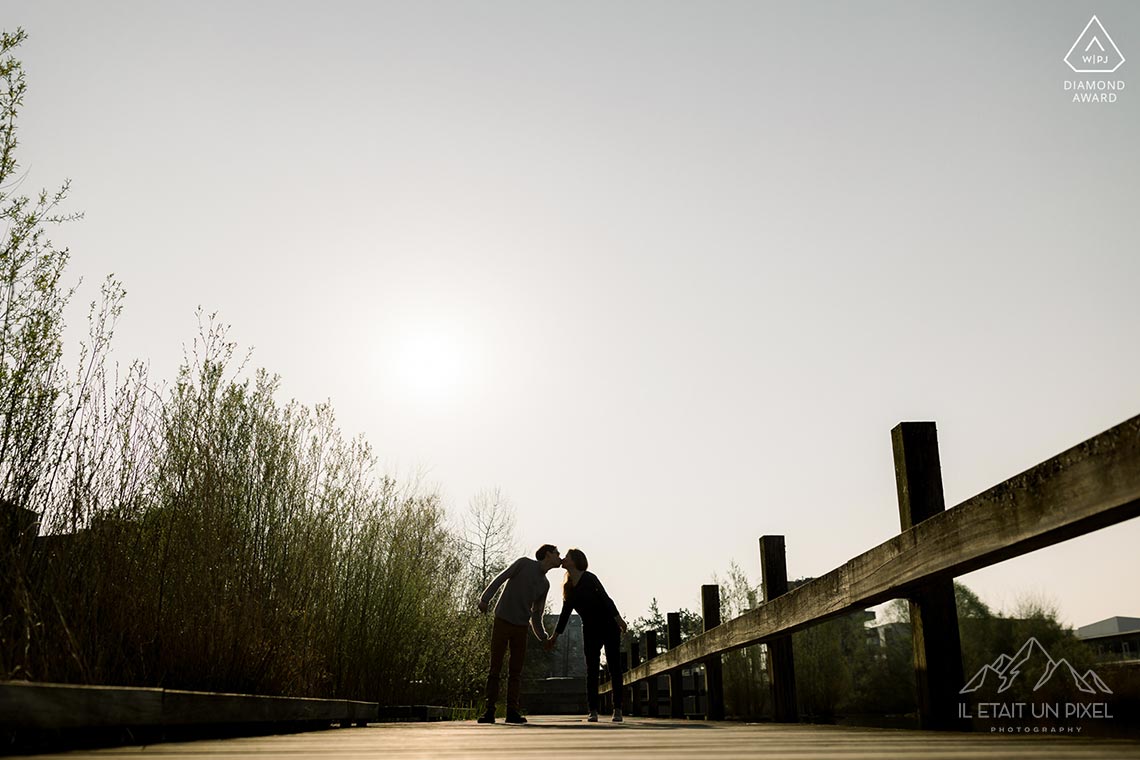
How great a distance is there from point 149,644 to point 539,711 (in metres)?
20.1

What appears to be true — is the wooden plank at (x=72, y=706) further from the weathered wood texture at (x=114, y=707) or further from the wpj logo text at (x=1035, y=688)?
the wpj logo text at (x=1035, y=688)

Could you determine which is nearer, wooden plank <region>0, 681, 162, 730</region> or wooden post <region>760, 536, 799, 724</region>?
wooden plank <region>0, 681, 162, 730</region>

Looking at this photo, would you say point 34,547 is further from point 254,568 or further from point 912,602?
point 912,602

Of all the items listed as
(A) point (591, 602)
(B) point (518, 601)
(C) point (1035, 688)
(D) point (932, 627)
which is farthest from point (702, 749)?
(C) point (1035, 688)

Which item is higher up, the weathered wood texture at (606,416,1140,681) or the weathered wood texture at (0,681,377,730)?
the weathered wood texture at (606,416,1140,681)

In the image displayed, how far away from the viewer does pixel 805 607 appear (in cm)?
439

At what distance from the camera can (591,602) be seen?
328 inches

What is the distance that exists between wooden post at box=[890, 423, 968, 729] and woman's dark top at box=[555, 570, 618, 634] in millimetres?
5147

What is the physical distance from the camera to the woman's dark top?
828cm

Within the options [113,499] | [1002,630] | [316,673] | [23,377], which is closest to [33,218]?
[23,377]

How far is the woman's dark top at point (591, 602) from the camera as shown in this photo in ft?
27.2

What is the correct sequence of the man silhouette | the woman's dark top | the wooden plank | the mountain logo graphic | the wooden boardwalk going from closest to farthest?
the wooden plank, the wooden boardwalk, the man silhouette, the woman's dark top, the mountain logo graphic

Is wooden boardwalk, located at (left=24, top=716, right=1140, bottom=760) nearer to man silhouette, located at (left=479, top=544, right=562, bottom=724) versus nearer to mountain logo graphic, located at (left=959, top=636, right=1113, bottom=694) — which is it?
man silhouette, located at (left=479, top=544, right=562, bottom=724)

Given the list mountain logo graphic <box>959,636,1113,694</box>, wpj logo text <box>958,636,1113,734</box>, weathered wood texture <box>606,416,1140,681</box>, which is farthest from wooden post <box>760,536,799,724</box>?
mountain logo graphic <box>959,636,1113,694</box>
